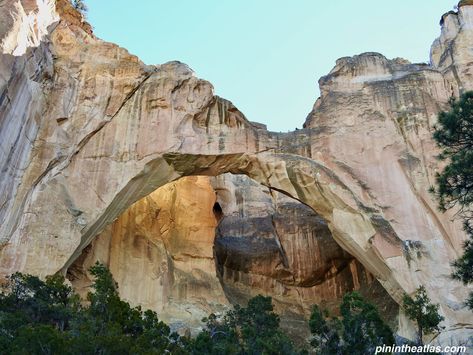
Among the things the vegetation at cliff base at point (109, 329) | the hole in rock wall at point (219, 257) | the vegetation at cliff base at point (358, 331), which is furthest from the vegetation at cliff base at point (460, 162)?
the hole in rock wall at point (219, 257)

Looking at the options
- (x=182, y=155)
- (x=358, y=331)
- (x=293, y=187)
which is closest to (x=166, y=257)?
(x=182, y=155)

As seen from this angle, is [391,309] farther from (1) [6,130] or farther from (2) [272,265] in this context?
(1) [6,130]

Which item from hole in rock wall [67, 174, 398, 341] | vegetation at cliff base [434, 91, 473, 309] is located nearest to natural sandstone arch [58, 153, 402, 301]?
hole in rock wall [67, 174, 398, 341]

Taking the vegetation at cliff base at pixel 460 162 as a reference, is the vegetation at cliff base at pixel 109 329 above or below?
below

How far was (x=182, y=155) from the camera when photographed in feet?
62.2

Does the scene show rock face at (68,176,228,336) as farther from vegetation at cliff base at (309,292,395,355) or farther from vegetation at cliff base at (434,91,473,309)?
vegetation at cliff base at (434,91,473,309)

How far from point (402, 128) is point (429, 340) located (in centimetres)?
697

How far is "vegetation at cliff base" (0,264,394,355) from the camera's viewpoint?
935 cm

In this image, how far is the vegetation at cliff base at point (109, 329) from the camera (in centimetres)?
935

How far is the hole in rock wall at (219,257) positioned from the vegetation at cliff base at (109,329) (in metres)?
5.90

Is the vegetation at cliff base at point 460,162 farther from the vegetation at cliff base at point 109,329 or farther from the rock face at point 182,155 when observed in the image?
the rock face at point 182,155

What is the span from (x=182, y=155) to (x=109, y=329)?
31.3 feet

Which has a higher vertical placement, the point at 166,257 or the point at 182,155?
the point at 182,155

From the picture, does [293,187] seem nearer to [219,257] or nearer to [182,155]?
[182,155]
